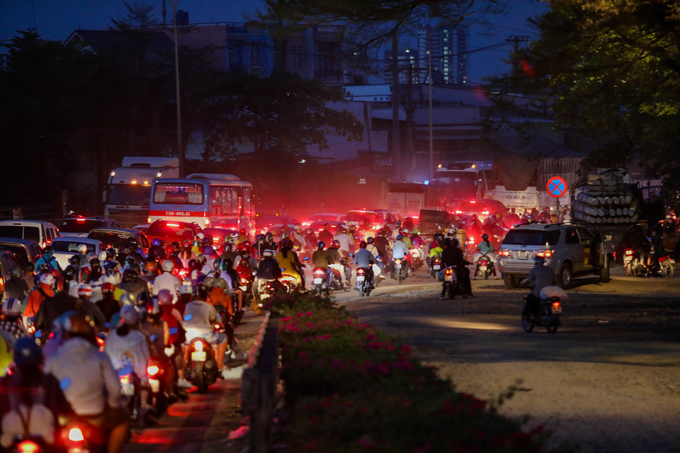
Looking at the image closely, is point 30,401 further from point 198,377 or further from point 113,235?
point 113,235

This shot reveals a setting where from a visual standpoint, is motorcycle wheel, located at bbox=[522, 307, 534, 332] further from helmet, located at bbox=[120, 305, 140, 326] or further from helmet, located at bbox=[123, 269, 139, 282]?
helmet, located at bbox=[120, 305, 140, 326]

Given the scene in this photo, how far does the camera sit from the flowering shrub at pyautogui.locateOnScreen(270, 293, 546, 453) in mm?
5199

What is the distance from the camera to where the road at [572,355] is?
28.6ft

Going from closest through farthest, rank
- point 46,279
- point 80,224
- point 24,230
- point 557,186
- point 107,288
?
point 107,288, point 46,279, point 24,230, point 557,186, point 80,224

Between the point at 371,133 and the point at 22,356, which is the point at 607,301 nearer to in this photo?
the point at 22,356

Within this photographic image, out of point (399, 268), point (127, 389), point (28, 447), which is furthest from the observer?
point (399, 268)

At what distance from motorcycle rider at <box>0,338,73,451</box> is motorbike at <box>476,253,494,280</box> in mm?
22666

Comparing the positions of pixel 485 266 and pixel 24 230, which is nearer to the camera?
pixel 24 230

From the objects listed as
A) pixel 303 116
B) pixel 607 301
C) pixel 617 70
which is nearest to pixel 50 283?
pixel 617 70

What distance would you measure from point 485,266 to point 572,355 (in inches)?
612

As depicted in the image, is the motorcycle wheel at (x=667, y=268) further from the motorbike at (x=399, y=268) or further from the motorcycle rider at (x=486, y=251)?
the motorbike at (x=399, y=268)

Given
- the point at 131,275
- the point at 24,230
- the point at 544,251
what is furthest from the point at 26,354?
the point at 24,230

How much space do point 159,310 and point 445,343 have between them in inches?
217

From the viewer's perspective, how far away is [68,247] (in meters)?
22.0
